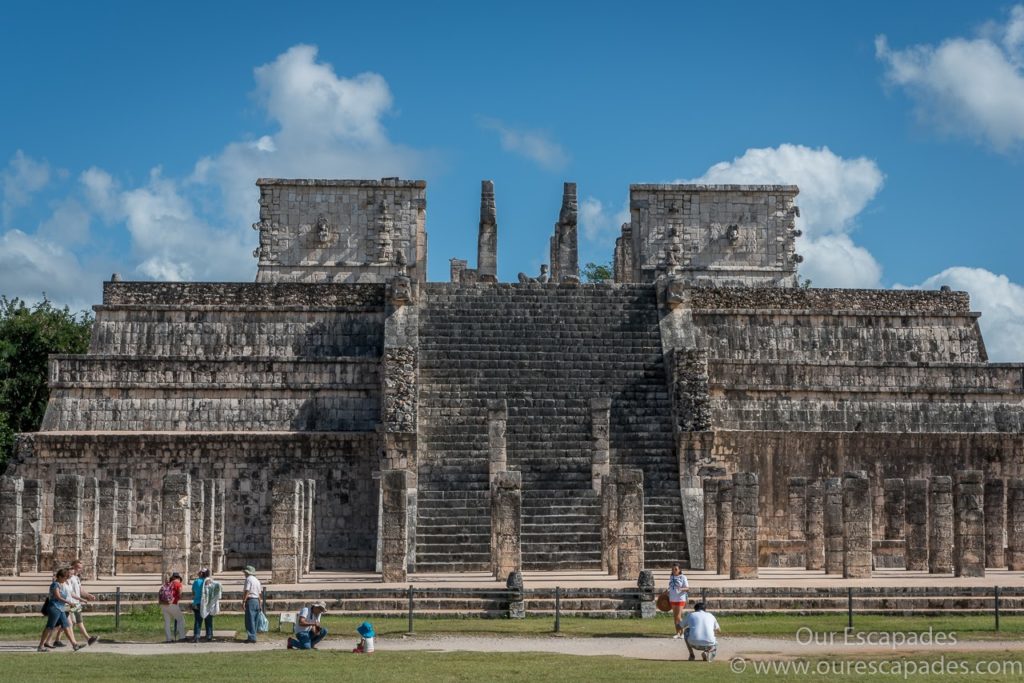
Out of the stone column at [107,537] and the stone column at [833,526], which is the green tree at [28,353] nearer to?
the stone column at [107,537]

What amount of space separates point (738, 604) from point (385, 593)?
193 inches

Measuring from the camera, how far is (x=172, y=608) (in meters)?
19.6

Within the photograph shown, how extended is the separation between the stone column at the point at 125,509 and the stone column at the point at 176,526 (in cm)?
311

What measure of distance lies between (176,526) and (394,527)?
3352mm

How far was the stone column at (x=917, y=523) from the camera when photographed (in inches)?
1053

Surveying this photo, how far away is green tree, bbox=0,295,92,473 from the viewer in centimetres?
3850

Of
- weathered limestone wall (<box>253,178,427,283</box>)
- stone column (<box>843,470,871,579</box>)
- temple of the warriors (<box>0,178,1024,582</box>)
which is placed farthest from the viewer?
weathered limestone wall (<box>253,178,427,283</box>)

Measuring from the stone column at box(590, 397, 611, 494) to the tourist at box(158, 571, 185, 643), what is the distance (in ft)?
30.7

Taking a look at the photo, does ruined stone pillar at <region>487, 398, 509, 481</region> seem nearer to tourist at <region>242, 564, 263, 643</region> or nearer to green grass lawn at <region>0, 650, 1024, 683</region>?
tourist at <region>242, 564, 263, 643</region>

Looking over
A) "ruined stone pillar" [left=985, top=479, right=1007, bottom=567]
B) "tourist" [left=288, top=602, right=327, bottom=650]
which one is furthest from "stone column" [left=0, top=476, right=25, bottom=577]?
"ruined stone pillar" [left=985, top=479, right=1007, bottom=567]

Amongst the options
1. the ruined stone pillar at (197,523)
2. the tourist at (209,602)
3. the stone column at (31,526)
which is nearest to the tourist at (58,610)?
the tourist at (209,602)

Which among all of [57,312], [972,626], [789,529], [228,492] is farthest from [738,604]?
[57,312]

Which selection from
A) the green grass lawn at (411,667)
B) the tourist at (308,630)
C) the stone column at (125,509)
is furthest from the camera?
the stone column at (125,509)

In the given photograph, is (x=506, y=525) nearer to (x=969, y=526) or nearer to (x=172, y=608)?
(x=172, y=608)
